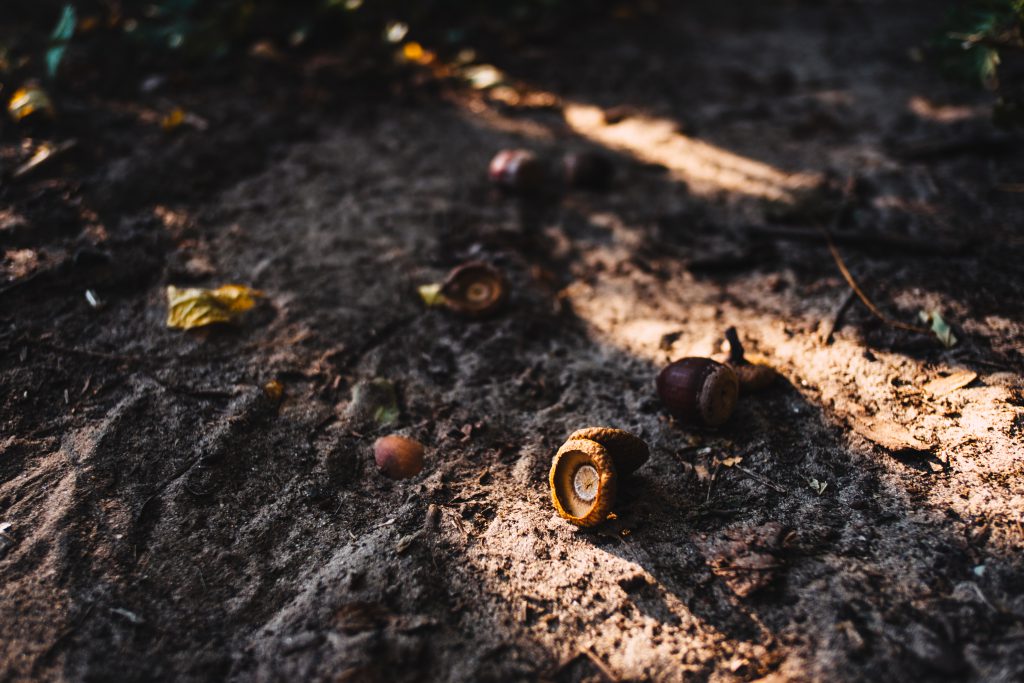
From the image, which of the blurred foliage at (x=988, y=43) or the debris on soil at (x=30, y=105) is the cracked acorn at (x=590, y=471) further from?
the debris on soil at (x=30, y=105)

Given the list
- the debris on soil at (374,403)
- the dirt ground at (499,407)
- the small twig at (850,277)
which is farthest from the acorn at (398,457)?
the small twig at (850,277)

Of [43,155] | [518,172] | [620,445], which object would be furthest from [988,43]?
[43,155]

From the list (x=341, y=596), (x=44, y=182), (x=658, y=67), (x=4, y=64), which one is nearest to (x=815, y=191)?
(x=658, y=67)

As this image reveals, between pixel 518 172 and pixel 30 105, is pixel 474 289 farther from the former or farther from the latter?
pixel 30 105

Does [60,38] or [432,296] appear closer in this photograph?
Answer: [432,296]

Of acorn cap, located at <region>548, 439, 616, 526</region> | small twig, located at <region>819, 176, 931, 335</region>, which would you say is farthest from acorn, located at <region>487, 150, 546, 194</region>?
acorn cap, located at <region>548, 439, 616, 526</region>

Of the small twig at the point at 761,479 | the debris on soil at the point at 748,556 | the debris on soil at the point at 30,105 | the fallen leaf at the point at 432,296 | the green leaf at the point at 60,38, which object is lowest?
the small twig at the point at 761,479

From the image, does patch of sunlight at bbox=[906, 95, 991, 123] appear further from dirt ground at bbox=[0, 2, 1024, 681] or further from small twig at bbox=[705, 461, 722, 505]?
small twig at bbox=[705, 461, 722, 505]
